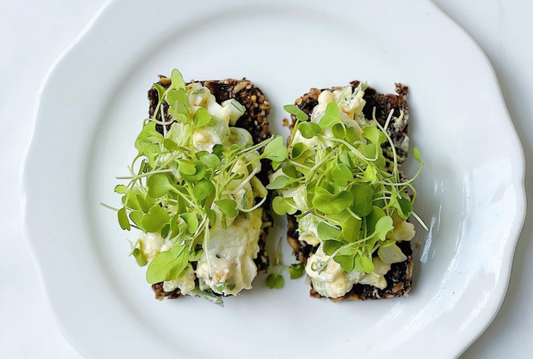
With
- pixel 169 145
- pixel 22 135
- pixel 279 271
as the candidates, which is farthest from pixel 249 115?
pixel 22 135

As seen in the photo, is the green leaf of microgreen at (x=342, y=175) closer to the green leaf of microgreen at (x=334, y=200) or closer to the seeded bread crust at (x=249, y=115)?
the green leaf of microgreen at (x=334, y=200)

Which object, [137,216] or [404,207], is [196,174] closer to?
[137,216]

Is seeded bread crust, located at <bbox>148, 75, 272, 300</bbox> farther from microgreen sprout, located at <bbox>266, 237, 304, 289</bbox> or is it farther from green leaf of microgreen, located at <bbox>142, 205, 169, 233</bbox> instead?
green leaf of microgreen, located at <bbox>142, 205, 169, 233</bbox>

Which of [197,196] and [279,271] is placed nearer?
[197,196]

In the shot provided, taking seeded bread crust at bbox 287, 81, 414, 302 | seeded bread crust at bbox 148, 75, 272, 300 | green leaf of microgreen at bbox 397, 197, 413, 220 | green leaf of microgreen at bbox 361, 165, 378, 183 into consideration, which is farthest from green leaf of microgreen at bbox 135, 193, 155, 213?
green leaf of microgreen at bbox 397, 197, 413, 220

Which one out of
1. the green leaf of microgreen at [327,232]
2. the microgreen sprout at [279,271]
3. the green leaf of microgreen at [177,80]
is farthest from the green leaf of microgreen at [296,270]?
the green leaf of microgreen at [177,80]
